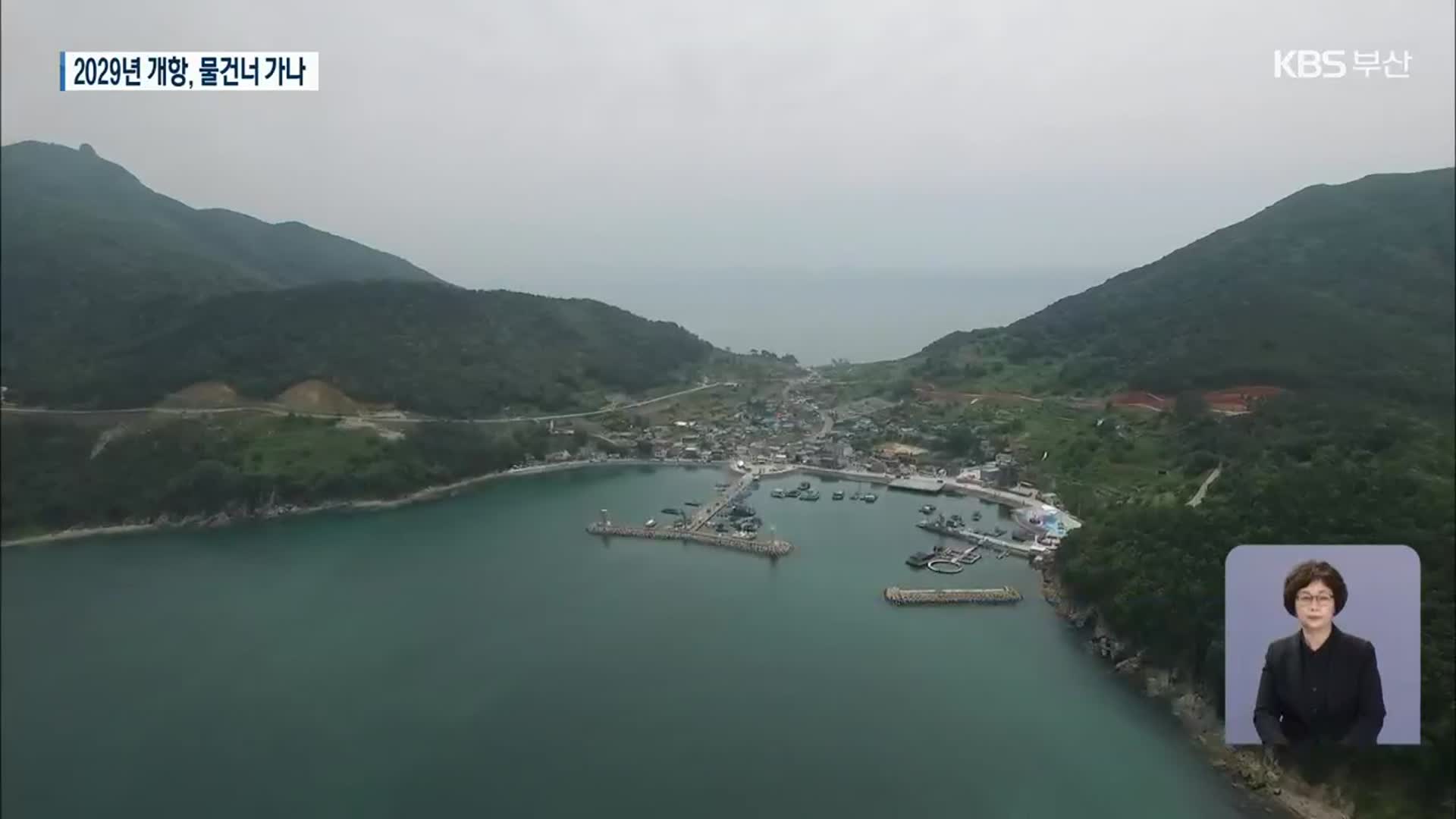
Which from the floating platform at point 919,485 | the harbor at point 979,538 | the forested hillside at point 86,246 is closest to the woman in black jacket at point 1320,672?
the forested hillside at point 86,246

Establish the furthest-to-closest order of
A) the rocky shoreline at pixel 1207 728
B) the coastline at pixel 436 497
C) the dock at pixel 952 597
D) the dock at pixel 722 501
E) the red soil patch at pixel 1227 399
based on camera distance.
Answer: the dock at pixel 722 501 < the red soil patch at pixel 1227 399 < the dock at pixel 952 597 < the rocky shoreline at pixel 1207 728 < the coastline at pixel 436 497

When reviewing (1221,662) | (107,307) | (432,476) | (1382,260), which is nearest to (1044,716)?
(1221,662)

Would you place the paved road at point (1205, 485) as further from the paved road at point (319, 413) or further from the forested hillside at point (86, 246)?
the forested hillside at point (86, 246)

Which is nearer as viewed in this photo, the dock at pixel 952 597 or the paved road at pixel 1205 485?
the paved road at pixel 1205 485

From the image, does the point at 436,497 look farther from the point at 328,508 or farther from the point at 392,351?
the point at 392,351

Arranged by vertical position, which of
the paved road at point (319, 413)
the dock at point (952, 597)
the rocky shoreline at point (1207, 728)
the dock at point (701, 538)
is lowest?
the rocky shoreline at point (1207, 728)

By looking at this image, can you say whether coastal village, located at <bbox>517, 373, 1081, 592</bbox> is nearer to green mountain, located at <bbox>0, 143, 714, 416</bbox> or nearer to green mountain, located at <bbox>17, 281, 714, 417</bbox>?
green mountain, located at <bbox>17, 281, 714, 417</bbox>

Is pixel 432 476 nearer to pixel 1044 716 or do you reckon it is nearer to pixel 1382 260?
pixel 1044 716

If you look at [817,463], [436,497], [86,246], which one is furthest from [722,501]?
[86,246]
